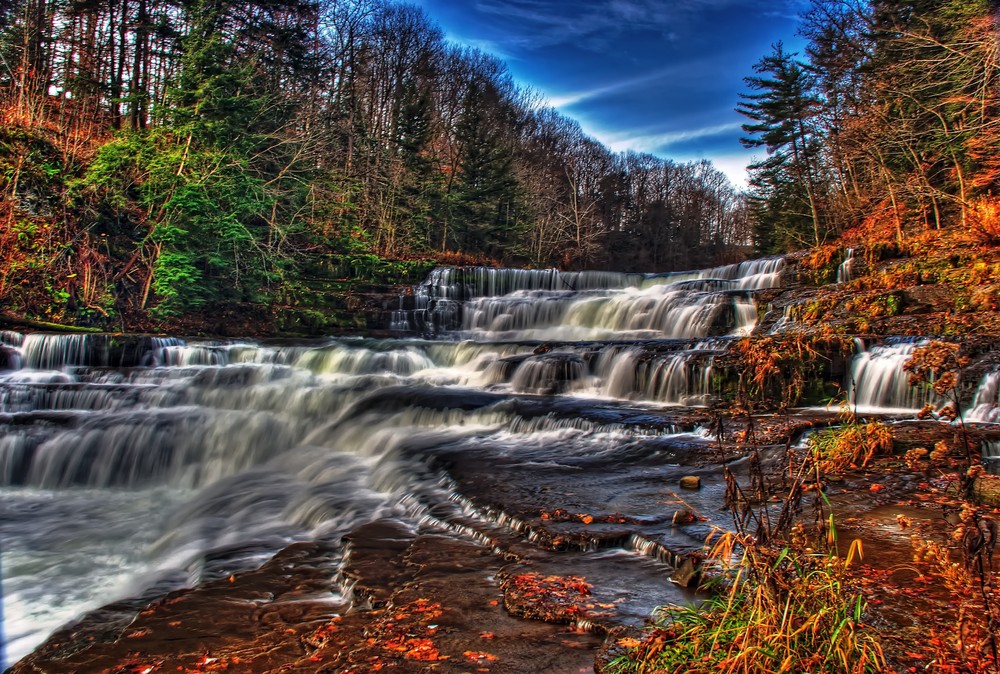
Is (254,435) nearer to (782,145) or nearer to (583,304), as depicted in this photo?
(583,304)

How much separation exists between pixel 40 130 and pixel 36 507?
13269mm

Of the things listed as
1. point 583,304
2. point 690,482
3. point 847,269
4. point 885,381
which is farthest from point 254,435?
point 847,269

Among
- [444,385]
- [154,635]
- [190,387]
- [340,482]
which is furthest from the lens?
[444,385]

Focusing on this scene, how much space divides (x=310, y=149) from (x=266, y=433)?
1359 cm

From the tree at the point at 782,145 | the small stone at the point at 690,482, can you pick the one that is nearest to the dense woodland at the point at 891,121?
the tree at the point at 782,145

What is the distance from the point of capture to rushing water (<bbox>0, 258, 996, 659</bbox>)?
531 cm

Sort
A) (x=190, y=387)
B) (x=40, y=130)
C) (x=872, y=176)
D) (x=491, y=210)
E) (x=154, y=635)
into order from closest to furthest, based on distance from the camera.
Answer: (x=154, y=635), (x=190, y=387), (x=40, y=130), (x=872, y=176), (x=491, y=210)


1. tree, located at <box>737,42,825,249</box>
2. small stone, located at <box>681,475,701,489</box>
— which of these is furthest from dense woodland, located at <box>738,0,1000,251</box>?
small stone, located at <box>681,475,701,489</box>

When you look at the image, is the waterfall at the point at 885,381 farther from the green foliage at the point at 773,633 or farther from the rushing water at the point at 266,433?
the green foliage at the point at 773,633

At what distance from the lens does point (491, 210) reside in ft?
98.2

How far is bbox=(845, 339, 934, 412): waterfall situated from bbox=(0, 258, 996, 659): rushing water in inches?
1.2

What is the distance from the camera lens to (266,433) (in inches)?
350

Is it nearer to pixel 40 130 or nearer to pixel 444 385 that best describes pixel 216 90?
pixel 40 130

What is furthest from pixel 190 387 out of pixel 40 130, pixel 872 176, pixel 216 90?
pixel 872 176
